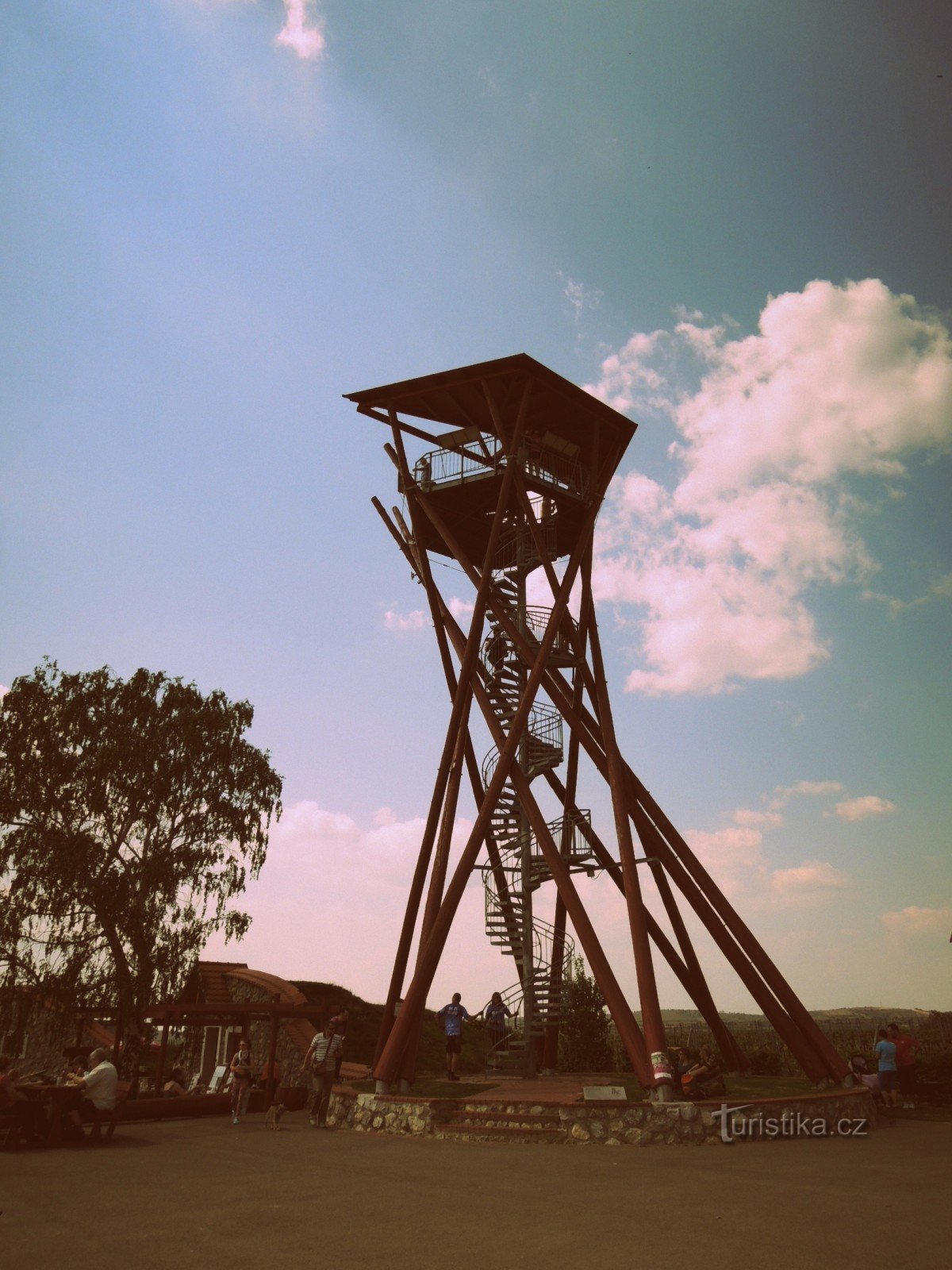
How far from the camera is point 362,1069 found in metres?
20.4

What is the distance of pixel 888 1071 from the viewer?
1462 centimetres

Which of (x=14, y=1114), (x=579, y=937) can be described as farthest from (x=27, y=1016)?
(x=579, y=937)

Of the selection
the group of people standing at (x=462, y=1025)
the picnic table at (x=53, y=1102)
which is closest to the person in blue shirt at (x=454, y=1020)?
the group of people standing at (x=462, y=1025)

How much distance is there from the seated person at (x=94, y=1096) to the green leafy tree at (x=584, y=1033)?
14650 mm

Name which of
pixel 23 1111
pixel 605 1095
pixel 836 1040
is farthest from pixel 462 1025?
pixel 836 1040

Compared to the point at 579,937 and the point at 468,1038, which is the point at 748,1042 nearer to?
the point at 468,1038

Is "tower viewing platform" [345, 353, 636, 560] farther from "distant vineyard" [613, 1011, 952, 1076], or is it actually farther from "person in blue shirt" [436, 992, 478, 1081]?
"distant vineyard" [613, 1011, 952, 1076]

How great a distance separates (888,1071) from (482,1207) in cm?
1066

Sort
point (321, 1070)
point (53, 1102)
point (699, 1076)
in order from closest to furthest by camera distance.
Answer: point (53, 1102) → point (699, 1076) → point (321, 1070)

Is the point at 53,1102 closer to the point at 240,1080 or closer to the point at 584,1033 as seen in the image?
the point at 240,1080

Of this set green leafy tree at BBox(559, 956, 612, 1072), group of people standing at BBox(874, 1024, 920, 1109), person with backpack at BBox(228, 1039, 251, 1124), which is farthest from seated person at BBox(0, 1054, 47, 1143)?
green leafy tree at BBox(559, 956, 612, 1072)

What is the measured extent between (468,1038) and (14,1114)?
21.0 m

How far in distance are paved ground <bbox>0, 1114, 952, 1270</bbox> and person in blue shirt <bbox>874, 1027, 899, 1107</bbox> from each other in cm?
379

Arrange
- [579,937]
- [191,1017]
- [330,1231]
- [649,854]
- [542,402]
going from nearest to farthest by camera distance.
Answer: [330,1231], [579,937], [649,854], [542,402], [191,1017]
